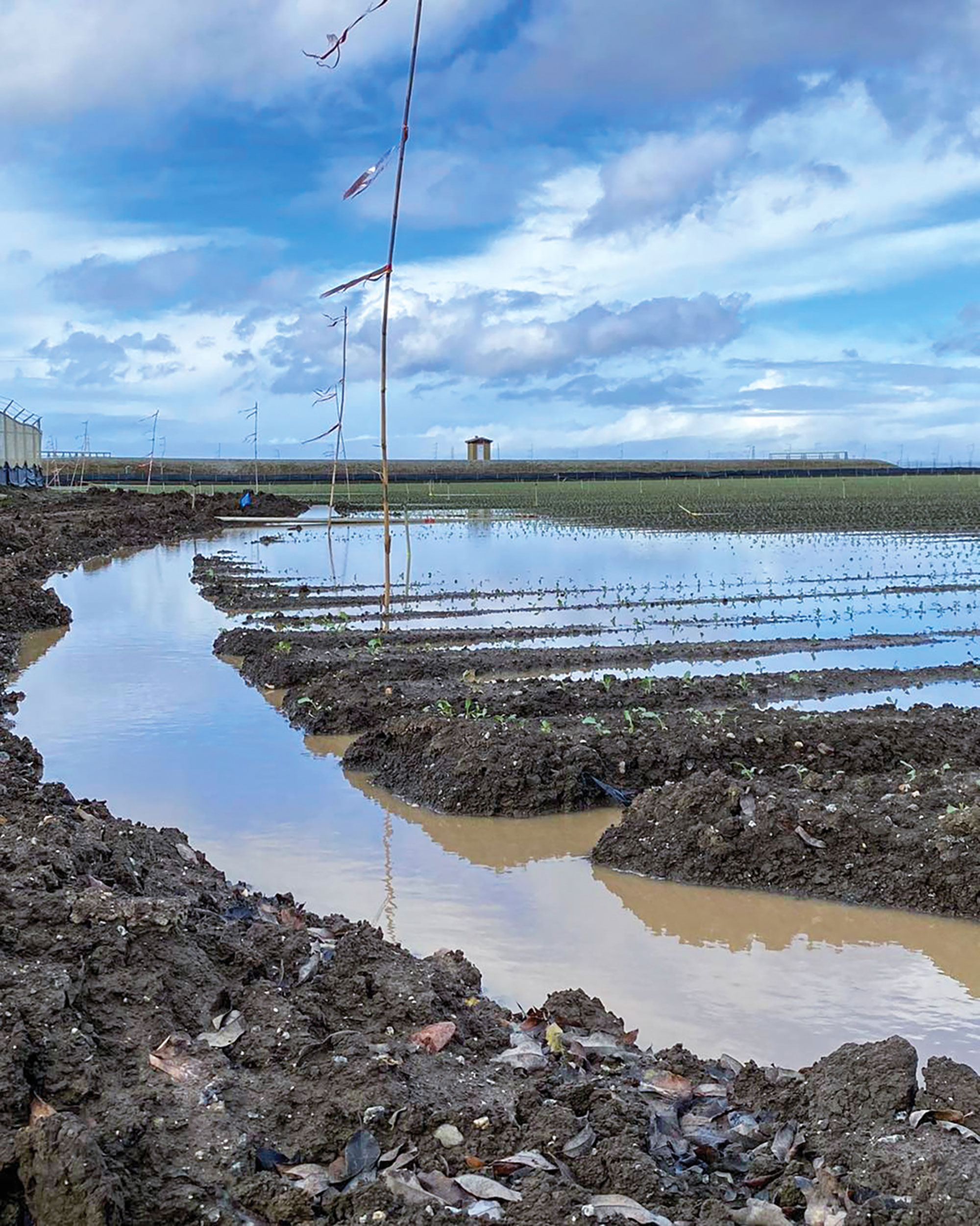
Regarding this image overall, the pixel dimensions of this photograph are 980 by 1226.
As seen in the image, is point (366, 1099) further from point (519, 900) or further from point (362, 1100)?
point (519, 900)

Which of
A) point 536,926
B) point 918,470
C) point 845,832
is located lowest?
point 536,926

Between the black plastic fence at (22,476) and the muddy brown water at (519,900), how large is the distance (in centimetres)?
4215

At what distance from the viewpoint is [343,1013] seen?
4.38 meters

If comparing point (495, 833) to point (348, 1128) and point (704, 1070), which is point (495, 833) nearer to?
point (704, 1070)

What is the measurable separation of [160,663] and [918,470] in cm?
12121

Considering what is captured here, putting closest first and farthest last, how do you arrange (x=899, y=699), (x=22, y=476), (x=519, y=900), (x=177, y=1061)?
1. (x=177, y=1061)
2. (x=519, y=900)
3. (x=899, y=699)
4. (x=22, y=476)

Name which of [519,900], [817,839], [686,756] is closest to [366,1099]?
[519,900]

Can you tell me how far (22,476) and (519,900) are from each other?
51807 mm

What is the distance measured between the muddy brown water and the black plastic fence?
42147 mm

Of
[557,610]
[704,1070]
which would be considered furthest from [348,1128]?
[557,610]

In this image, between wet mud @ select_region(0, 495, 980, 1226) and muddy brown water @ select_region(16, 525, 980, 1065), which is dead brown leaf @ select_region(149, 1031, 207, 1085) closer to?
wet mud @ select_region(0, 495, 980, 1226)

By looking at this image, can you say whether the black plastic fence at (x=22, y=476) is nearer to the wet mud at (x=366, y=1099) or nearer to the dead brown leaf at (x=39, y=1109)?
the wet mud at (x=366, y=1099)

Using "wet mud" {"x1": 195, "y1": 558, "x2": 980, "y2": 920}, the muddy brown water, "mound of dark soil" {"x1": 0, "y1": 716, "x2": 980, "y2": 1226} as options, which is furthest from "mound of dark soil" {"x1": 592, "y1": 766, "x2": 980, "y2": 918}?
"mound of dark soil" {"x1": 0, "y1": 716, "x2": 980, "y2": 1226}

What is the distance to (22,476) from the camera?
53.3 meters
